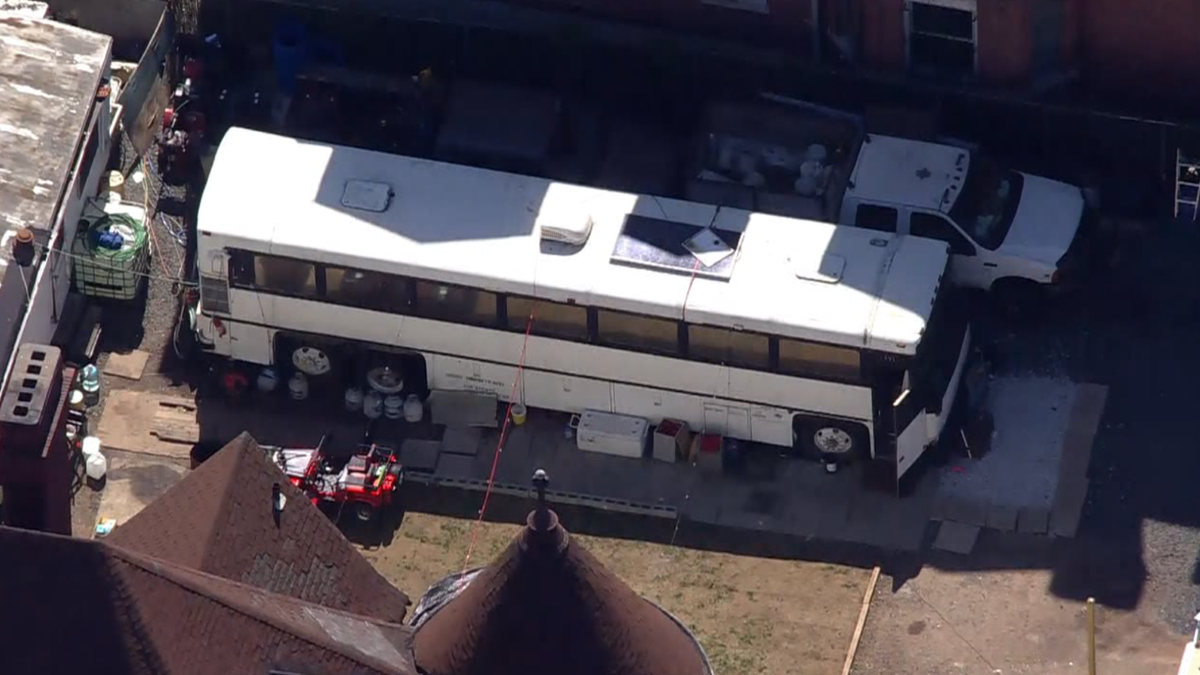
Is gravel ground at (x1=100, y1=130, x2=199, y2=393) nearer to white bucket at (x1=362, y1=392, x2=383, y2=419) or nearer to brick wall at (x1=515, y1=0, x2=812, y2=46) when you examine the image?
white bucket at (x1=362, y1=392, x2=383, y2=419)

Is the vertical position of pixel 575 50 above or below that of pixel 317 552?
above

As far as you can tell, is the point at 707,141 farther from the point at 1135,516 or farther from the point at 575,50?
the point at 1135,516

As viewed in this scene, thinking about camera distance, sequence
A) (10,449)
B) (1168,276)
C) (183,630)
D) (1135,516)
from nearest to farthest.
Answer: (183,630) → (10,449) → (1135,516) → (1168,276)

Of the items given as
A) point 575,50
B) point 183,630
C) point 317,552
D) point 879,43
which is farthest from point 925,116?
point 183,630

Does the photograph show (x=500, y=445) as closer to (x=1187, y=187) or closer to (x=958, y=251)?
(x=958, y=251)

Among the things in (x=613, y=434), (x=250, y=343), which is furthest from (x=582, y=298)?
(x=250, y=343)

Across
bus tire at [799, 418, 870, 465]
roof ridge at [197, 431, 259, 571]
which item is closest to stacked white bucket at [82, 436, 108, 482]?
roof ridge at [197, 431, 259, 571]

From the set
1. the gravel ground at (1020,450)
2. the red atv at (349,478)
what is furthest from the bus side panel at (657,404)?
the gravel ground at (1020,450)
